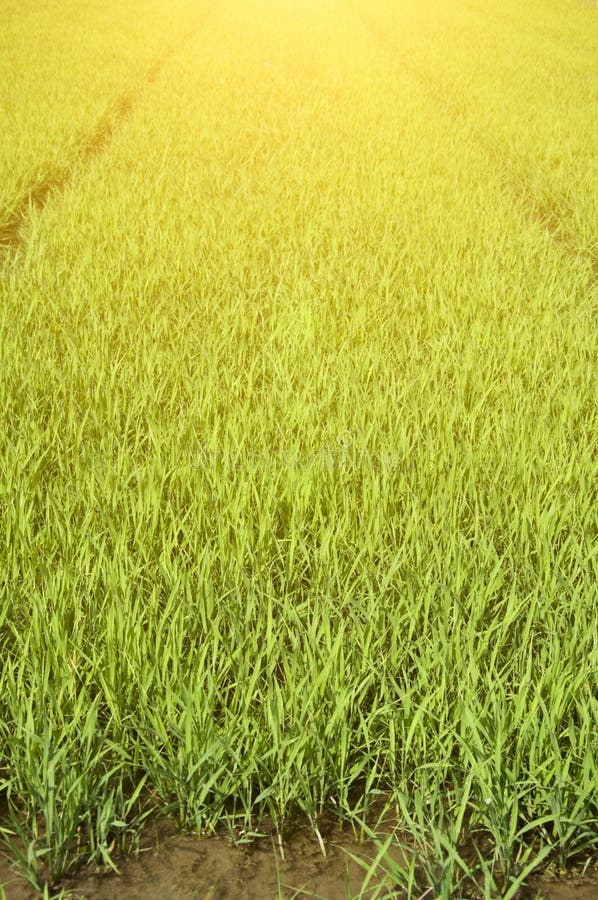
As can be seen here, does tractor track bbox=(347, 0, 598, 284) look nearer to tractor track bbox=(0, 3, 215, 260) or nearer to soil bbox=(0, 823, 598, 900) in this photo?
tractor track bbox=(0, 3, 215, 260)

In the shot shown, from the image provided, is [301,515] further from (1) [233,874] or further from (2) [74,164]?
(2) [74,164]

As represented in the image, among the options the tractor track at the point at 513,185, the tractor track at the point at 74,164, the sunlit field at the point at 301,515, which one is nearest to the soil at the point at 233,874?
the sunlit field at the point at 301,515

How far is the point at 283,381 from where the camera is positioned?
268 centimetres

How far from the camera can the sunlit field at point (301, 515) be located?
4.14 feet

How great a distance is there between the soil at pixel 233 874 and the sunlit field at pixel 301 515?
23mm

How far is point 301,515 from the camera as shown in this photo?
6.46 ft

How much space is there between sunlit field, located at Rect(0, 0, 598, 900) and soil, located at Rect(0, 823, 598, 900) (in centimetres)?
2

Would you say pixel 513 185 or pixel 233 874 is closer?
pixel 233 874

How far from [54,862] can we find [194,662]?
0.42 meters

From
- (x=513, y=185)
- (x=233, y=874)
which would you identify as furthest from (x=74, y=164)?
(x=233, y=874)

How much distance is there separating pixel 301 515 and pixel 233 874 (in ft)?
2.94

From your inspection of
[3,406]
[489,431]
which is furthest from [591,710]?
[3,406]

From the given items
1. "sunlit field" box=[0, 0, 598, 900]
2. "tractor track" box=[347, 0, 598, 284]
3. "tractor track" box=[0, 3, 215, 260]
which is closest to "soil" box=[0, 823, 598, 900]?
"sunlit field" box=[0, 0, 598, 900]

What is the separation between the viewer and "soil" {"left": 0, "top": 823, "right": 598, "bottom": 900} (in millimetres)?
1158
